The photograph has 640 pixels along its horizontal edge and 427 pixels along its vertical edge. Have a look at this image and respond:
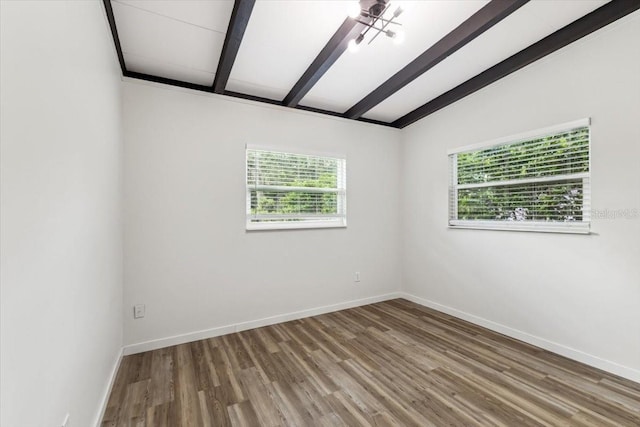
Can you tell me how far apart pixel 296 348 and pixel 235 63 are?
109 inches

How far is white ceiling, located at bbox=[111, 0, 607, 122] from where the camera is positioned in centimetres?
208

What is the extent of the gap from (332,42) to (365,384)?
2748mm

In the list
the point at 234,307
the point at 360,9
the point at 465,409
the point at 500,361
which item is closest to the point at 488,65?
the point at 360,9

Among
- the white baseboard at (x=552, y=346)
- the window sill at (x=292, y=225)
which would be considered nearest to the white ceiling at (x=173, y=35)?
the window sill at (x=292, y=225)

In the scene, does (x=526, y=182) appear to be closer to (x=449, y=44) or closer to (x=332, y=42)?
(x=449, y=44)

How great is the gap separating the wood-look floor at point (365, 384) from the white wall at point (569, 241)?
0.28 m

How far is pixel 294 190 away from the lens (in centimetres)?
345

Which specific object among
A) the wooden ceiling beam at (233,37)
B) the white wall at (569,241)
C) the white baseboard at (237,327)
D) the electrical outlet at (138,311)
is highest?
the wooden ceiling beam at (233,37)

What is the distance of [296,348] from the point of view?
2.71 metres

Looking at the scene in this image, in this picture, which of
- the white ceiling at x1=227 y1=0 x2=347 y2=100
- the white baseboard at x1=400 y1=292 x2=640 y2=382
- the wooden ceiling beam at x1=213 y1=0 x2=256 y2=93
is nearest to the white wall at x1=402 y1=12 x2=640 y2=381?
the white baseboard at x1=400 y1=292 x2=640 y2=382

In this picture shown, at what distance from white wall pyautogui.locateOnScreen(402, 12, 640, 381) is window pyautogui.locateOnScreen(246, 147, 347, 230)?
139 cm

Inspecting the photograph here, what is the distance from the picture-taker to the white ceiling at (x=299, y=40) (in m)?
2.08

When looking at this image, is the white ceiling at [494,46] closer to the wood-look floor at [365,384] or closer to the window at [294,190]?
the window at [294,190]

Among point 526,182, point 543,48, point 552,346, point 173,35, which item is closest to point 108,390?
point 173,35
